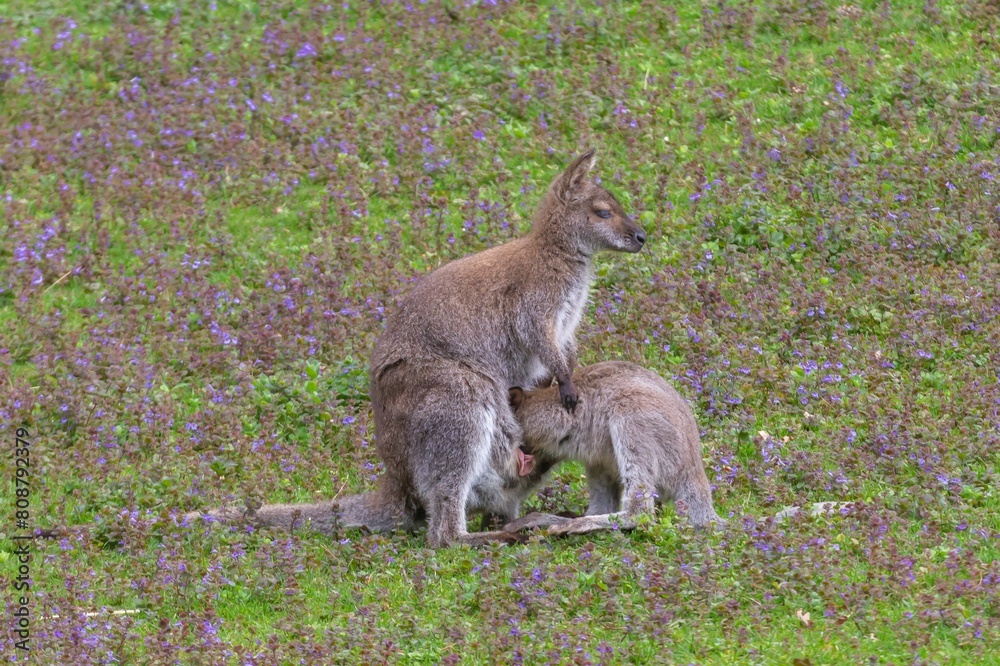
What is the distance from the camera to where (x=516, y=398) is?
25.8 ft

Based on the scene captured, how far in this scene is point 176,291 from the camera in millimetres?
10484

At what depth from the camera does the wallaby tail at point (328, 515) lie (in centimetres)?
758

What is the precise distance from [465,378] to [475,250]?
3257mm

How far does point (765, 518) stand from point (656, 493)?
0.63 meters

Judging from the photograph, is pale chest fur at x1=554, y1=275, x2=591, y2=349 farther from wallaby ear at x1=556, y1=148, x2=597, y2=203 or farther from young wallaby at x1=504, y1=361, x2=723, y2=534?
wallaby ear at x1=556, y1=148, x2=597, y2=203

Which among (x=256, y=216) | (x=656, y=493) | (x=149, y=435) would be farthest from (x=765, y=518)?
(x=256, y=216)

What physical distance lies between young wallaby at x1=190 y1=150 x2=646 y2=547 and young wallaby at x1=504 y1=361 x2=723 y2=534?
0.10 meters

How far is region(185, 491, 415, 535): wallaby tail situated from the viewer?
7582 mm

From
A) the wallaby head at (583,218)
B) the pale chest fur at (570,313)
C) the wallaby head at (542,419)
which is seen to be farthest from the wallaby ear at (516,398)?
the wallaby head at (583,218)

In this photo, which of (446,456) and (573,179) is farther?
(573,179)

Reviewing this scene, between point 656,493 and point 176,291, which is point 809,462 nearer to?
point 656,493

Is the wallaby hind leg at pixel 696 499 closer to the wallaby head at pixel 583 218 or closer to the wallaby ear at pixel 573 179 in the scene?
the wallaby head at pixel 583 218

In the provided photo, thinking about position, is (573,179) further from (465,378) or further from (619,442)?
(619,442)

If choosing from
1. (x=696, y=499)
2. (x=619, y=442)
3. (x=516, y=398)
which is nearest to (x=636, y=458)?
(x=619, y=442)
